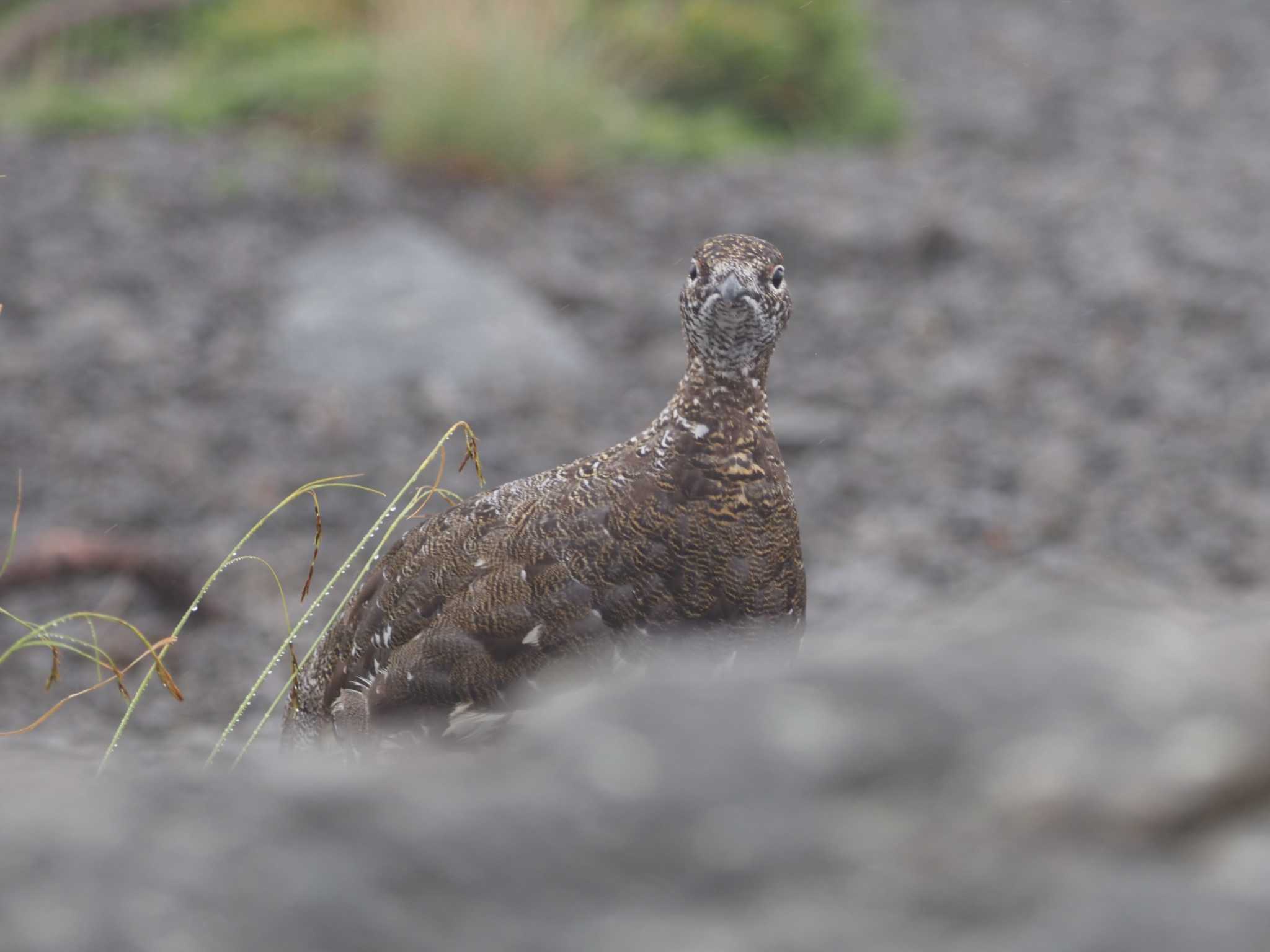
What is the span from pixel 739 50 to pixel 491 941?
12110mm

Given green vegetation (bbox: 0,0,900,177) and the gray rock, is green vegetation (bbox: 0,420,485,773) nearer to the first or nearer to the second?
the gray rock

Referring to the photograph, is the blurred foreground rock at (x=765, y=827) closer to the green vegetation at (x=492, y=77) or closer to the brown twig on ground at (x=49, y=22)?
the green vegetation at (x=492, y=77)

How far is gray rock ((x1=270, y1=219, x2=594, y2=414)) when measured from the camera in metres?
7.58

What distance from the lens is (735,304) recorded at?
305cm

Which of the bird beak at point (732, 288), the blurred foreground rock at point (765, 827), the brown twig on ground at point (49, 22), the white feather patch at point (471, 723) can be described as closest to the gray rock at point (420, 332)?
the bird beak at point (732, 288)

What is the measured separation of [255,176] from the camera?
384 inches

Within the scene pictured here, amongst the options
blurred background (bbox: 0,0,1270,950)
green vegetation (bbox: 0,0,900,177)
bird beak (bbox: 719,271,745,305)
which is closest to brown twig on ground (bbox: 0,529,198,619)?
blurred background (bbox: 0,0,1270,950)

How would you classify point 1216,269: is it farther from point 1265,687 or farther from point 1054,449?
point 1265,687

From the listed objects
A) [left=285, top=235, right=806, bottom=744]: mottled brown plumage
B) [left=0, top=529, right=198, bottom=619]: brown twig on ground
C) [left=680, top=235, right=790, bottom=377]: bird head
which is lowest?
[left=0, top=529, right=198, bottom=619]: brown twig on ground

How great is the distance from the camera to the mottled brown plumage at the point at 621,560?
2859 mm

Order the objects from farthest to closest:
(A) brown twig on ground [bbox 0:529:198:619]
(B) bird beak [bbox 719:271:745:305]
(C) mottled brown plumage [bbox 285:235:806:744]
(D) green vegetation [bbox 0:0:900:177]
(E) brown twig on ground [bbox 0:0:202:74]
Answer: (E) brown twig on ground [bbox 0:0:202:74], (D) green vegetation [bbox 0:0:900:177], (A) brown twig on ground [bbox 0:529:198:619], (B) bird beak [bbox 719:271:745:305], (C) mottled brown plumage [bbox 285:235:806:744]

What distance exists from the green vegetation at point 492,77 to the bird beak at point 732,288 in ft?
24.2

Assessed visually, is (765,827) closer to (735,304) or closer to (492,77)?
(735,304)

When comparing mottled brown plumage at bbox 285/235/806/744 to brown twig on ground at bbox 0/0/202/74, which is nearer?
mottled brown plumage at bbox 285/235/806/744
